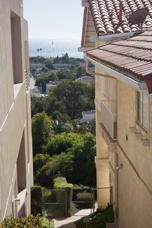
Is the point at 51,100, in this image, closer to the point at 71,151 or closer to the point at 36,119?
the point at 36,119

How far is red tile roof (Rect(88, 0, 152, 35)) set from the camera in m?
13.4

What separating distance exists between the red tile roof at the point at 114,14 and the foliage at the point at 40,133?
1830cm

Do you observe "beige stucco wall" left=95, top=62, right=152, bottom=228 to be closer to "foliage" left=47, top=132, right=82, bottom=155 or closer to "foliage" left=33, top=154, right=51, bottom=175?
"foliage" left=33, top=154, right=51, bottom=175

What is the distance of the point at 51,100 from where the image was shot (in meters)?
62.4

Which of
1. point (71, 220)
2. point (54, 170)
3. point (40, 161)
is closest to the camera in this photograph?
point (71, 220)

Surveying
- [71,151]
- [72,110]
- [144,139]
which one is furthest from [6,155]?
[72,110]

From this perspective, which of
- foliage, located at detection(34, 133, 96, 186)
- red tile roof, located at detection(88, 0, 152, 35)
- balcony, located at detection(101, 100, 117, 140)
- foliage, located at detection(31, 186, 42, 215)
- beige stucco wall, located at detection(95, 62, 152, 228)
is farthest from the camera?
foliage, located at detection(34, 133, 96, 186)

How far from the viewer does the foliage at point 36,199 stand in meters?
16.3

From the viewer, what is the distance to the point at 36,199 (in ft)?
54.2

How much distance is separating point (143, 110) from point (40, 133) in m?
24.6

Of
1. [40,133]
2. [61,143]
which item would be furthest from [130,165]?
[40,133]

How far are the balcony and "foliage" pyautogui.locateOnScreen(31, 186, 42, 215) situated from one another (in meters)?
4.17

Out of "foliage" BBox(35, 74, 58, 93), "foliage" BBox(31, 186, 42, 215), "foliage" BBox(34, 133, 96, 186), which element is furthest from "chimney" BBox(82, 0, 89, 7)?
"foliage" BBox(35, 74, 58, 93)

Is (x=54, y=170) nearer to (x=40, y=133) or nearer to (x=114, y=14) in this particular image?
(x=40, y=133)
